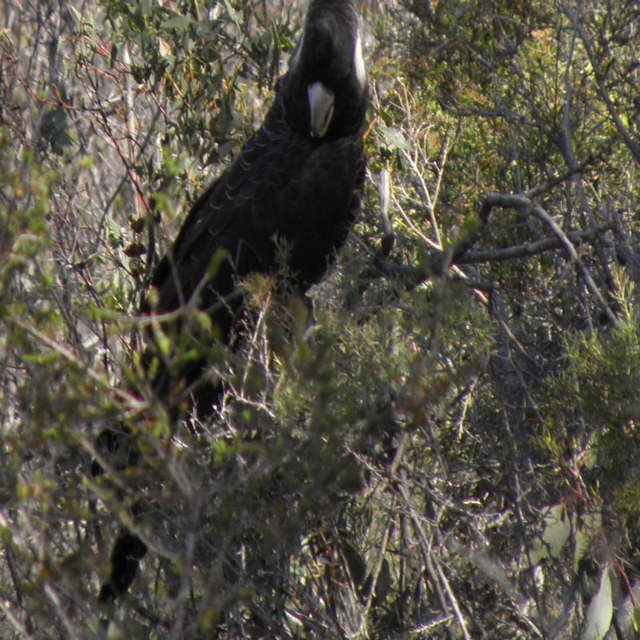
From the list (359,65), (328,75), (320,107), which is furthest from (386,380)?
(359,65)

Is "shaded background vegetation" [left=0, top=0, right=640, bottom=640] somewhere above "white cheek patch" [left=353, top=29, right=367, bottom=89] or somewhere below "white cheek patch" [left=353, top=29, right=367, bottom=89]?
below

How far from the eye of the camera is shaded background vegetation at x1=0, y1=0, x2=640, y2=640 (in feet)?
6.31

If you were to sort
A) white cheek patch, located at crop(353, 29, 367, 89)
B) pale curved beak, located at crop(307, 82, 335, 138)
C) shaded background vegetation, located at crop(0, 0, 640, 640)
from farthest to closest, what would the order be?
white cheek patch, located at crop(353, 29, 367, 89) → pale curved beak, located at crop(307, 82, 335, 138) → shaded background vegetation, located at crop(0, 0, 640, 640)

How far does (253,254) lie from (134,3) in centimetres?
108

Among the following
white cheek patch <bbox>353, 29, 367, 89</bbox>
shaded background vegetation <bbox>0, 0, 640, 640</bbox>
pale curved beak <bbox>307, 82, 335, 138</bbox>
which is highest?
white cheek patch <bbox>353, 29, 367, 89</bbox>

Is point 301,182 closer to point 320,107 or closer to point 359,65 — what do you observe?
point 320,107

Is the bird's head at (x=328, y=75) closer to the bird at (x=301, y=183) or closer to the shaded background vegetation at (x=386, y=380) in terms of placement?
the bird at (x=301, y=183)

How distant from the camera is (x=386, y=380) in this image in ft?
7.66

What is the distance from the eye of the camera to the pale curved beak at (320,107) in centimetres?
372

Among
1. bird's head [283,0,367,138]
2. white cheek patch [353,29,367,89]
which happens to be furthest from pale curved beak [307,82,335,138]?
white cheek patch [353,29,367,89]

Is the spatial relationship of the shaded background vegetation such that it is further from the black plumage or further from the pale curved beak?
the pale curved beak

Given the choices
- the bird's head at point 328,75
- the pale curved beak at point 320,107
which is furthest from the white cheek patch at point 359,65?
the pale curved beak at point 320,107

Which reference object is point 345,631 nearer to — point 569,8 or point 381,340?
point 381,340

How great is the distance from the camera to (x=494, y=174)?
3.56m
